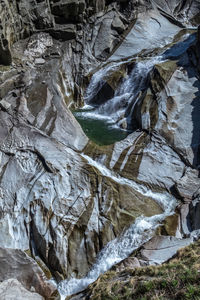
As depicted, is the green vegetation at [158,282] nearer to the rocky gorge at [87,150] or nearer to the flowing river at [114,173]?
the rocky gorge at [87,150]

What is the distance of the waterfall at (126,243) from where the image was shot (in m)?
11.2

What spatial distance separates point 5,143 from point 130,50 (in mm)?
14975

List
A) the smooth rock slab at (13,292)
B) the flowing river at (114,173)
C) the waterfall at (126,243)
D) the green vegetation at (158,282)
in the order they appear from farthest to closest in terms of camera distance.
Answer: the flowing river at (114,173) < the waterfall at (126,243) < the smooth rock slab at (13,292) < the green vegetation at (158,282)

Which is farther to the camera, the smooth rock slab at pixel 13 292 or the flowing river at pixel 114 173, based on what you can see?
the flowing river at pixel 114 173

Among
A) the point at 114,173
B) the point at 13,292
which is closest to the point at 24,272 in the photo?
the point at 13,292

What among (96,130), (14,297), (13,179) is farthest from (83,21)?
(14,297)

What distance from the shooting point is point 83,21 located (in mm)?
25953

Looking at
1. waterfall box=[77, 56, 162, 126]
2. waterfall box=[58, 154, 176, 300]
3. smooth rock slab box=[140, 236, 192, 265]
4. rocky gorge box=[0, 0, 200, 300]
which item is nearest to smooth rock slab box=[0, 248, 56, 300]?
rocky gorge box=[0, 0, 200, 300]

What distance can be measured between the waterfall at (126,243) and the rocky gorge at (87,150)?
41mm

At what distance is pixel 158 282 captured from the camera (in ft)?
26.2

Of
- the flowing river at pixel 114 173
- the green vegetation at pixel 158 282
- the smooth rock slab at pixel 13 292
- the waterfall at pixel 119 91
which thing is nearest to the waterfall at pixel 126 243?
the flowing river at pixel 114 173

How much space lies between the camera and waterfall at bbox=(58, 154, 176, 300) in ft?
36.7

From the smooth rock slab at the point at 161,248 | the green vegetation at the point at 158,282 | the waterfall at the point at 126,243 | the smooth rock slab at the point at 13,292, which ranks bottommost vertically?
the waterfall at the point at 126,243

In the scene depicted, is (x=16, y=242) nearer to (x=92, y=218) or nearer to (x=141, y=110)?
(x=92, y=218)
